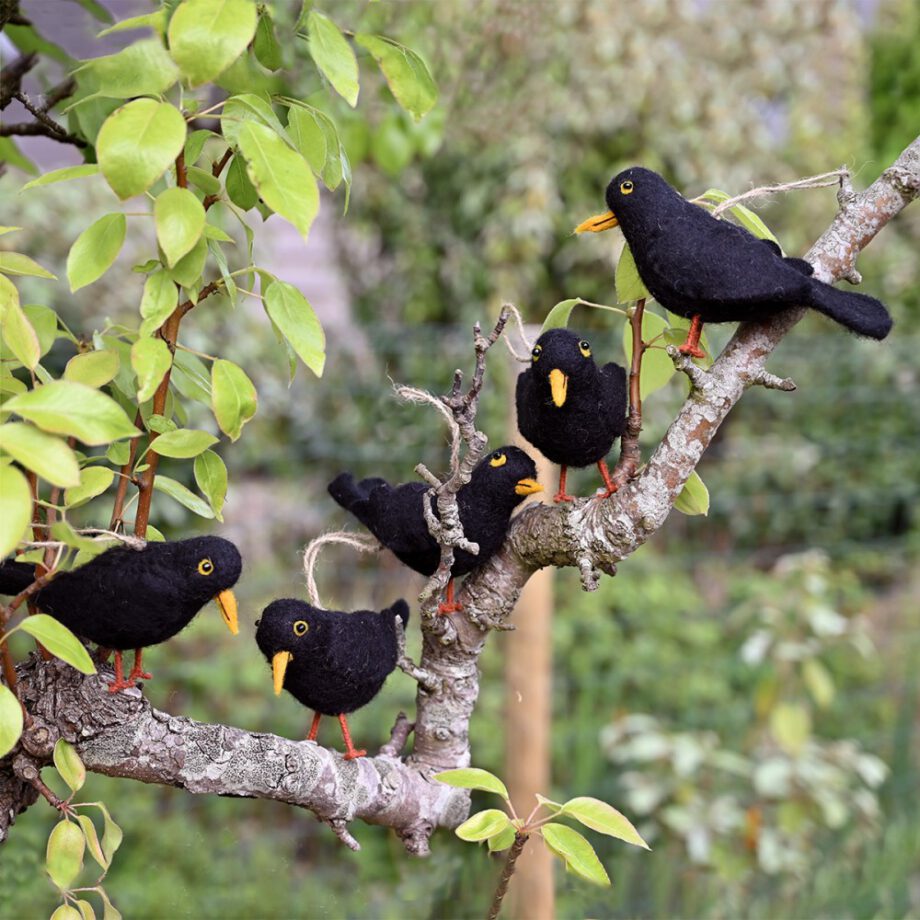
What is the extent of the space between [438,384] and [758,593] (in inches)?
48.8

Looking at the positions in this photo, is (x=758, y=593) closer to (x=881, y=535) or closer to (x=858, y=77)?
(x=881, y=535)

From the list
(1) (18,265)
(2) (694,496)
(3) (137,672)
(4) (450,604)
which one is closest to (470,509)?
(4) (450,604)

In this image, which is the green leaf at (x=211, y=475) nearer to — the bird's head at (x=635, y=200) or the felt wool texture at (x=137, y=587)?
the felt wool texture at (x=137, y=587)

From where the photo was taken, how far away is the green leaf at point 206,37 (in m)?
0.63

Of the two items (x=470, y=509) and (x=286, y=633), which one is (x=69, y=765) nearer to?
(x=286, y=633)

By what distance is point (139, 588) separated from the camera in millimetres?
792

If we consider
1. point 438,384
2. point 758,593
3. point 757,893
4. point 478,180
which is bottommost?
point 757,893

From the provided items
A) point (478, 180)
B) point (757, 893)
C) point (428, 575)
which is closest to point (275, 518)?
point (478, 180)

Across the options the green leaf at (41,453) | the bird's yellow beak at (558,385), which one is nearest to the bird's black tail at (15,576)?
the green leaf at (41,453)

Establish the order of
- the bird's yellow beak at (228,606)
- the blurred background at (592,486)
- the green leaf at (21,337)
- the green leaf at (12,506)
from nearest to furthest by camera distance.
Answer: the green leaf at (12,506)
the green leaf at (21,337)
the bird's yellow beak at (228,606)
the blurred background at (592,486)

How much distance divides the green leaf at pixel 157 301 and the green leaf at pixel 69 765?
1.13 ft

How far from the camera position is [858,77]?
15.5 ft

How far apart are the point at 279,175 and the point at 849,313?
0.46 m

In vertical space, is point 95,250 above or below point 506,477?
above
